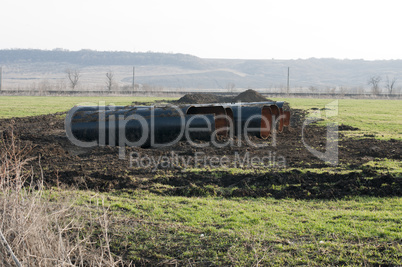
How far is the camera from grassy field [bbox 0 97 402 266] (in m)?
5.43

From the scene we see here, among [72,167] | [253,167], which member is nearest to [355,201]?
[253,167]

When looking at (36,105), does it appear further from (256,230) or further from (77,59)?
(77,59)

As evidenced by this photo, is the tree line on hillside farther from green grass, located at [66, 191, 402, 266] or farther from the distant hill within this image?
green grass, located at [66, 191, 402, 266]

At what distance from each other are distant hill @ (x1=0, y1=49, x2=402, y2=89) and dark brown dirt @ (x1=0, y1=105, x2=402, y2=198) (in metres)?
137

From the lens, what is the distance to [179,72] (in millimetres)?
179000

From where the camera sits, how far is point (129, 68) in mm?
183750

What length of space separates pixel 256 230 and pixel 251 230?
0.08 metres

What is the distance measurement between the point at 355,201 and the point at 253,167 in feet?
9.87

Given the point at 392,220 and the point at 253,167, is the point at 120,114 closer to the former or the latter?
the point at 253,167

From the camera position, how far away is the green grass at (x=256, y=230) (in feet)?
17.8

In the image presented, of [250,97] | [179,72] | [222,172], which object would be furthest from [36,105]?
[179,72]

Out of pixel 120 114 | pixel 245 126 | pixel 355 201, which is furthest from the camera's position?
pixel 245 126

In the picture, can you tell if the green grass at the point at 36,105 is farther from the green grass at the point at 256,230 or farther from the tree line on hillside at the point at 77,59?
the tree line on hillside at the point at 77,59

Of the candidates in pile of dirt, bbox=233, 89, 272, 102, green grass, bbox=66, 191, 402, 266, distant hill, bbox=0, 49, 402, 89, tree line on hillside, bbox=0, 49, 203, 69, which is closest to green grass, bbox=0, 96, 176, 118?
pile of dirt, bbox=233, 89, 272, 102
